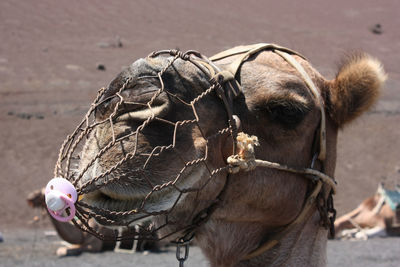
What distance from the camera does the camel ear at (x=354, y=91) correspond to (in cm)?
308

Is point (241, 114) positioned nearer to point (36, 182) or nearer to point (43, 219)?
point (43, 219)

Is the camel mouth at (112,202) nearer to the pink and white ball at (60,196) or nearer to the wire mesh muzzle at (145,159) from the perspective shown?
the wire mesh muzzle at (145,159)

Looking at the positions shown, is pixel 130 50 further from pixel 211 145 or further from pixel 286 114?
pixel 211 145

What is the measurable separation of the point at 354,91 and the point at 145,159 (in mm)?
1311

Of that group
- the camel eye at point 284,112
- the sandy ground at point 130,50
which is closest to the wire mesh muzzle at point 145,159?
the camel eye at point 284,112

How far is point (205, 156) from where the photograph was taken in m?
2.47

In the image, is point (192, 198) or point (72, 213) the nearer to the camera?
point (72, 213)

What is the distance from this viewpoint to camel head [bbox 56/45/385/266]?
2307 mm

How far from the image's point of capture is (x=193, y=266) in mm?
8492

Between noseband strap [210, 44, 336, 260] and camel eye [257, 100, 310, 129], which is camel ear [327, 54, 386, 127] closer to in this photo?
noseband strap [210, 44, 336, 260]

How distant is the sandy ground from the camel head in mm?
8692

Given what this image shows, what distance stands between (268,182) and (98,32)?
26835mm

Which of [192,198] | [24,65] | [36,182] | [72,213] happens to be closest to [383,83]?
[192,198]

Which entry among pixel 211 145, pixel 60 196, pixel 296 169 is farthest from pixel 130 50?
pixel 60 196
